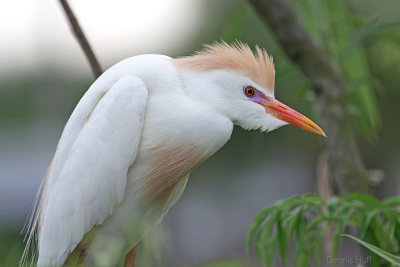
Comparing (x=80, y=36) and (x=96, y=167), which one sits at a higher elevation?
(x=80, y=36)

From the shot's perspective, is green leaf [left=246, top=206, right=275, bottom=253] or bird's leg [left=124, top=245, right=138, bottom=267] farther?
bird's leg [left=124, top=245, right=138, bottom=267]

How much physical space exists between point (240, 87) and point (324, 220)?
0.33 m

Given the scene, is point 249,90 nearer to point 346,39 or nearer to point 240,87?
point 240,87

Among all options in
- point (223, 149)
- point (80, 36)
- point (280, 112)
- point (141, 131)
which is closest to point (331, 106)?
point (280, 112)

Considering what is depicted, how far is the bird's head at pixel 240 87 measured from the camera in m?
1.18

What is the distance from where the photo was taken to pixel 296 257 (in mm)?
1257

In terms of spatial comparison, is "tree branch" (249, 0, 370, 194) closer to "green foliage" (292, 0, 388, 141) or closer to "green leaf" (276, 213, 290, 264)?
"green foliage" (292, 0, 388, 141)

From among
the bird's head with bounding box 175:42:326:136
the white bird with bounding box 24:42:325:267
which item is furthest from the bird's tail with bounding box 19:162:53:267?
the bird's head with bounding box 175:42:326:136

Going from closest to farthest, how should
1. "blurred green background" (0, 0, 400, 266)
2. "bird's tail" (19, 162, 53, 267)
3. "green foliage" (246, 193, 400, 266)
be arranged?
"green foliage" (246, 193, 400, 266) < "bird's tail" (19, 162, 53, 267) < "blurred green background" (0, 0, 400, 266)

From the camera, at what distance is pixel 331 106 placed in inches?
58.0

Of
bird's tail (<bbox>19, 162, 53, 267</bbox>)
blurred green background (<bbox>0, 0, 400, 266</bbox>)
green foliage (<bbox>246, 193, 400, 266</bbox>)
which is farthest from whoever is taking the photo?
blurred green background (<bbox>0, 0, 400, 266</bbox>)

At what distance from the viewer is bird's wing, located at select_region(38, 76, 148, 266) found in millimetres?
1194

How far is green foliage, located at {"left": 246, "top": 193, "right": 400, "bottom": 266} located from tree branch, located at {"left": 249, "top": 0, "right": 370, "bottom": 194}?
0.67 feet

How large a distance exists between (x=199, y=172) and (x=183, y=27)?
202 cm
